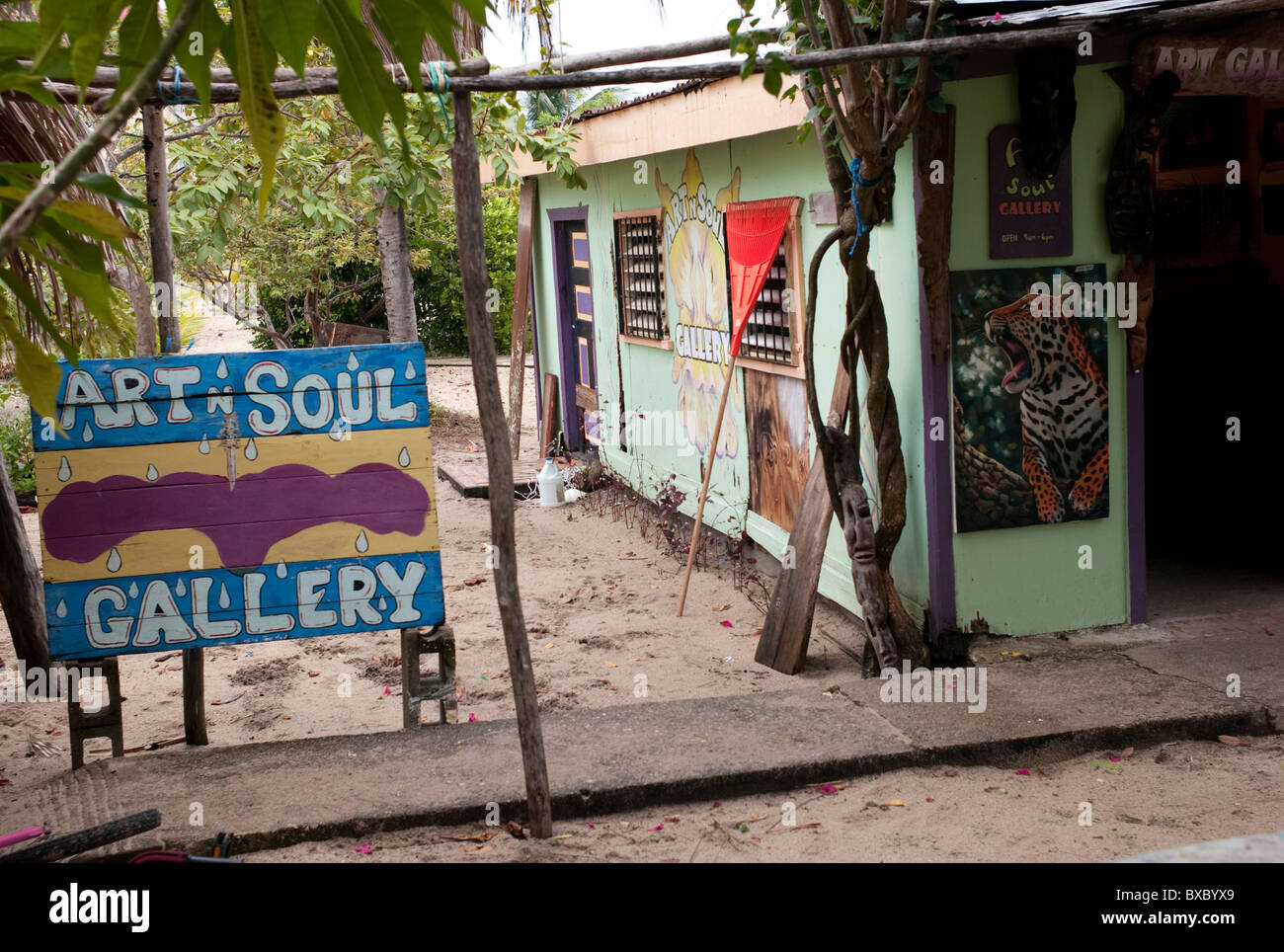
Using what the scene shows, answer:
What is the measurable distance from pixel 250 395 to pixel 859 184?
2.80 metres

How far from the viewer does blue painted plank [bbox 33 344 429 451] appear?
4.78 metres

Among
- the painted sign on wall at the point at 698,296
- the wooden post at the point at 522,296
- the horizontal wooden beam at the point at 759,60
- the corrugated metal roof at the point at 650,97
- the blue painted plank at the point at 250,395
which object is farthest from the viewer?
the wooden post at the point at 522,296

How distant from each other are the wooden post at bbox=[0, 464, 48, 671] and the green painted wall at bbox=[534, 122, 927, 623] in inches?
163

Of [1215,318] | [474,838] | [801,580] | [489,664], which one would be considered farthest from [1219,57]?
[489,664]

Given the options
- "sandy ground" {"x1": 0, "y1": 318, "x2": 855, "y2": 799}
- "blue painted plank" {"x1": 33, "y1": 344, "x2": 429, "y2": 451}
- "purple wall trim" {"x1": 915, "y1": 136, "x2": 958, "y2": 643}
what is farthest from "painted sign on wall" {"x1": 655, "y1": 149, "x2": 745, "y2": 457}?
"blue painted plank" {"x1": 33, "y1": 344, "x2": 429, "y2": 451}

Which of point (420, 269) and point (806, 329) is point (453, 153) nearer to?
point (806, 329)

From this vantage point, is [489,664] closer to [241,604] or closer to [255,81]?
[241,604]

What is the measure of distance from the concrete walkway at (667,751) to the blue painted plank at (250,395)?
131 cm

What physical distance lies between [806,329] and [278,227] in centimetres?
1135

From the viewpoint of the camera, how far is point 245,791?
14.5ft

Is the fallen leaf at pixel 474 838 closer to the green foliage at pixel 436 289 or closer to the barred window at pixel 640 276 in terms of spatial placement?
the barred window at pixel 640 276

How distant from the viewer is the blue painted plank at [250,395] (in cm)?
478

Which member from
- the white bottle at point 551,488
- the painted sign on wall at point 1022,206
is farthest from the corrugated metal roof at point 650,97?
the white bottle at point 551,488

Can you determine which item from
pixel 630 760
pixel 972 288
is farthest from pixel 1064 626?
pixel 630 760
